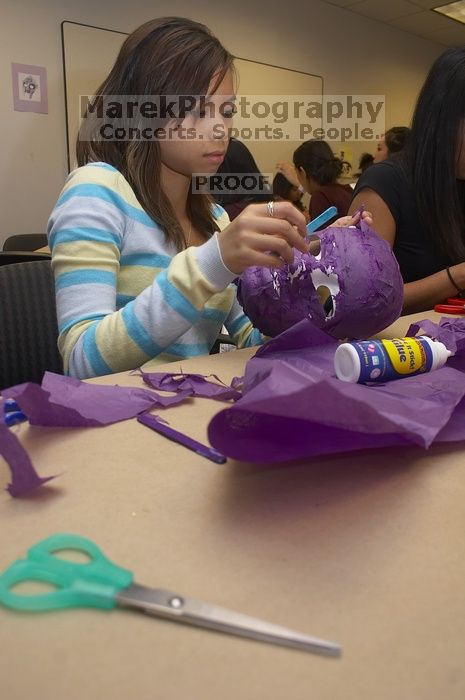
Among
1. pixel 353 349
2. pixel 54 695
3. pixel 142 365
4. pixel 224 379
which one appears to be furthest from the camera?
pixel 142 365

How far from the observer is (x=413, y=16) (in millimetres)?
3900

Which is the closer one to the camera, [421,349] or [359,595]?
[359,595]

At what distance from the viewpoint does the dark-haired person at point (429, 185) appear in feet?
3.79

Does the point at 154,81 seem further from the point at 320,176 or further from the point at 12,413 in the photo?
the point at 320,176

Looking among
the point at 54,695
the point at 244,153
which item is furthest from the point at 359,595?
the point at 244,153

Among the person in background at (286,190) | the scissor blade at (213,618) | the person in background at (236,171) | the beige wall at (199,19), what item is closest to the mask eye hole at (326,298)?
the scissor blade at (213,618)

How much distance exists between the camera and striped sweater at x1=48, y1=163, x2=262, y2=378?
0.65 metres

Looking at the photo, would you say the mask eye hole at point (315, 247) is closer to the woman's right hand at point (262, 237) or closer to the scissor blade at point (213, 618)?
the woman's right hand at point (262, 237)

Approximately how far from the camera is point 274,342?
0.57 meters

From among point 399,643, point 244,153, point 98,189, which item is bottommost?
point 399,643

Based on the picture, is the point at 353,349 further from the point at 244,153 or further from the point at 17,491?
the point at 244,153

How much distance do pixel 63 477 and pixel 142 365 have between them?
35 cm

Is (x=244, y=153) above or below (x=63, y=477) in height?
above

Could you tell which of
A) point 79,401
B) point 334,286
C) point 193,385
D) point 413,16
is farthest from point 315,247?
point 413,16
